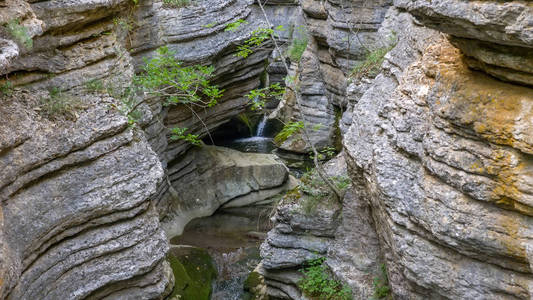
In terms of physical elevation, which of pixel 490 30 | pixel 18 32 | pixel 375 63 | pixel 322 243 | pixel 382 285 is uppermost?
pixel 490 30

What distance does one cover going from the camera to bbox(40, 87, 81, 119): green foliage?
22.0 feet

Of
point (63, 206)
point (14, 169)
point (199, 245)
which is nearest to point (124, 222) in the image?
point (63, 206)

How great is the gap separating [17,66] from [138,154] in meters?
1.90

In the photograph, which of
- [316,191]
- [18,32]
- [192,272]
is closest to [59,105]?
[18,32]

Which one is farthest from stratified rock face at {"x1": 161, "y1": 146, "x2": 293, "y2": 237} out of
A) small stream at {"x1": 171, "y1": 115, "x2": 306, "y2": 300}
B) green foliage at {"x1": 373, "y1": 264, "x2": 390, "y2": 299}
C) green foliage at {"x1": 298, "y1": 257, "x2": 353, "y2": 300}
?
green foliage at {"x1": 373, "y1": 264, "x2": 390, "y2": 299}

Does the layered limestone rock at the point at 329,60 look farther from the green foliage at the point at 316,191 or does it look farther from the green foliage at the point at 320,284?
the green foliage at the point at 320,284

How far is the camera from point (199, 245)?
1277 cm

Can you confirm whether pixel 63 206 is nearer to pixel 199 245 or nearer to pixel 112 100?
pixel 112 100

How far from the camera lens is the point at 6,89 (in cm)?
637

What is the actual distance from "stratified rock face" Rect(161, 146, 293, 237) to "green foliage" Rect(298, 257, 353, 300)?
5.83 m

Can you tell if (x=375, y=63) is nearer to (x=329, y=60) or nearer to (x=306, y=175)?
(x=306, y=175)

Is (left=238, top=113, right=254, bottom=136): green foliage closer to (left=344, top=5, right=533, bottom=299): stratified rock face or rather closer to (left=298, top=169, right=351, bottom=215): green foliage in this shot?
(left=298, top=169, right=351, bottom=215): green foliage

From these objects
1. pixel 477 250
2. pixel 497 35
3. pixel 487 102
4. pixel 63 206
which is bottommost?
pixel 63 206

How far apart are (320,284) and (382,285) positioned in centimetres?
128
